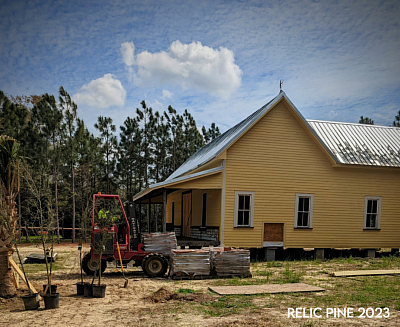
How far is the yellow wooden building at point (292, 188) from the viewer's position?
17.5 m

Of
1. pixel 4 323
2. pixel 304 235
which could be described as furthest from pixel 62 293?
pixel 304 235

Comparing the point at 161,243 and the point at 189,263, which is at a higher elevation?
the point at 161,243

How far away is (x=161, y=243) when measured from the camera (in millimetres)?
13609

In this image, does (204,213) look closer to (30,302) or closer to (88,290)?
(88,290)

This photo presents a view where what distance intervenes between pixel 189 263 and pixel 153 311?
4.57 meters

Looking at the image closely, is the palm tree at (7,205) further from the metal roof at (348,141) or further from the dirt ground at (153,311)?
the metal roof at (348,141)

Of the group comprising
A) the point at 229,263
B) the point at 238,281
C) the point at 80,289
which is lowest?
the point at 238,281

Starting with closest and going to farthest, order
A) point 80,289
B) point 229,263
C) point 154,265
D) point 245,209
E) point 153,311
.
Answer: point 153,311 < point 80,289 < point 229,263 < point 154,265 < point 245,209

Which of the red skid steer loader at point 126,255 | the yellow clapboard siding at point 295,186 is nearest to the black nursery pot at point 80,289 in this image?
the red skid steer loader at point 126,255

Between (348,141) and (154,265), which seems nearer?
(154,265)

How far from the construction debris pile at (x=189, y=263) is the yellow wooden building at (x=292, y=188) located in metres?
4.01

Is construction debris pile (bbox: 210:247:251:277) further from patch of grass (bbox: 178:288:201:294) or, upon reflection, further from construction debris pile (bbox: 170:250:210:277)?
patch of grass (bbox: 178:288:201:294)

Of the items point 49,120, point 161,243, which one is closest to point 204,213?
point 161,243

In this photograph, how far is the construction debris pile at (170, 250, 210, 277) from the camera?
1257cm
